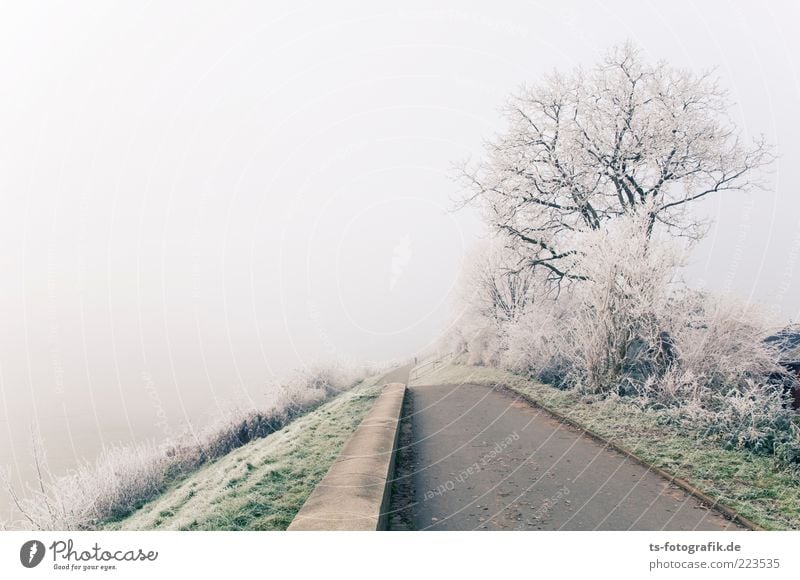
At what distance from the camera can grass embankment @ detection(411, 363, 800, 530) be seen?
20.4 feet

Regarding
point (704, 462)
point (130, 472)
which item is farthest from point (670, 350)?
point (130, 472)

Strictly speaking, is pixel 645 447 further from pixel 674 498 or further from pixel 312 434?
pixel 312 434

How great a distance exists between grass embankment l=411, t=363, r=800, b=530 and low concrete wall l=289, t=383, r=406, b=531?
3.98 meters

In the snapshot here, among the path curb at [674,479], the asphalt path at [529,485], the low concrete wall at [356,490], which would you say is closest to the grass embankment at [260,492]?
the low concrete wall at [356,490]

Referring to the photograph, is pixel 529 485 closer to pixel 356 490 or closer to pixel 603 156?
pixel 356 490

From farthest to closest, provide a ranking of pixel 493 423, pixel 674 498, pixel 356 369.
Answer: pixel 356 369 < pixel 493 423 < pixel 674 498

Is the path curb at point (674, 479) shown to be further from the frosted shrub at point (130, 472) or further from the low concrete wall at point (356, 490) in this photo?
the frosted shrub at point (130, 472)

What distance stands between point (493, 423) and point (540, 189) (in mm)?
10038

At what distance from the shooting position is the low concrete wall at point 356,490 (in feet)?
17.9

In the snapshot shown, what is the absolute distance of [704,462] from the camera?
762 centimetres

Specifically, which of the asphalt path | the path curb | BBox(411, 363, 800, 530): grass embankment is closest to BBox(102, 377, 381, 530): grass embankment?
the asphalt path

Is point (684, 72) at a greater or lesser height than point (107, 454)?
greater

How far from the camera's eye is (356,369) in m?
28.8

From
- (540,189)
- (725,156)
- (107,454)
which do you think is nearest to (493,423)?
(107,454)
